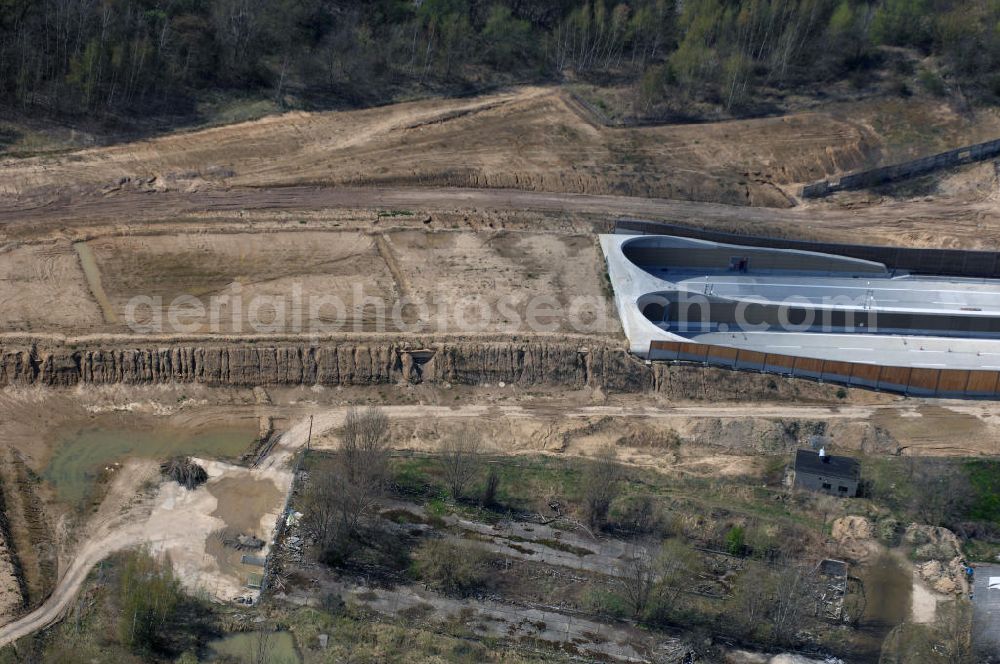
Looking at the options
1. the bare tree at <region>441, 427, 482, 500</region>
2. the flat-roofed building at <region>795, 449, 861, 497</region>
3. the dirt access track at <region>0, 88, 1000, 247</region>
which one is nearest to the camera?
the bare tree at <region>441, 427, 482, 500</region>

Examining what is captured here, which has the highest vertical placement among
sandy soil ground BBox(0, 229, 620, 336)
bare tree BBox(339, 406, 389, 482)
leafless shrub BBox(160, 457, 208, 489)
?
sandy soil ground BBox(0, 229, 620, 336)

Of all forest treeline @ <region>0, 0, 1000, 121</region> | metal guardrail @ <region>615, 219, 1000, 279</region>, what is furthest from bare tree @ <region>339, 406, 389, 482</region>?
forest treeline @ <region>0, 0, 1000, 121</region>

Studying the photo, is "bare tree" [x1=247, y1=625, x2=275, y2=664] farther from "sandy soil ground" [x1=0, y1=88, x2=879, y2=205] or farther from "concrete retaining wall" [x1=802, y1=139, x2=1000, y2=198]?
"concrete retaining wall" [x1=802, y1=139, x2=1000, y2=198]

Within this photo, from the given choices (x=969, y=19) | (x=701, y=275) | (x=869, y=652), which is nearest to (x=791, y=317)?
(x=701, y=275)

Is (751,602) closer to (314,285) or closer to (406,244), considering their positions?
(314,285)

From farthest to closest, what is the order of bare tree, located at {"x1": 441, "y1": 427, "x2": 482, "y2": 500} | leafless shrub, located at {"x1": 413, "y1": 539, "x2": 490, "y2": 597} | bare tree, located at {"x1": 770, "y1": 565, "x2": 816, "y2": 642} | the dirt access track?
the dirt access track
bare tree, located at {"x1": 441, "y1": 427, "x2": 482, "y2": 500}
leafless shrub, located at {"x1": 413, "y1": 539, "x2": 490, "y2": 597}
bare tree, located at {"x1": 770, "y1": 565, "x2": 816, "y2": 642}

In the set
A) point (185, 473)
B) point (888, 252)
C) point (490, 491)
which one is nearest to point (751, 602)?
point (490, 491)

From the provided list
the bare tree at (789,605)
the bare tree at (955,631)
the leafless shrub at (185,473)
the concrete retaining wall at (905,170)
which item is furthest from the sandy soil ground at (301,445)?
the concrete retaining wall at (905,170)

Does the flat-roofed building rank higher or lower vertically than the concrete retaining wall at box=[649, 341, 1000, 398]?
lower
